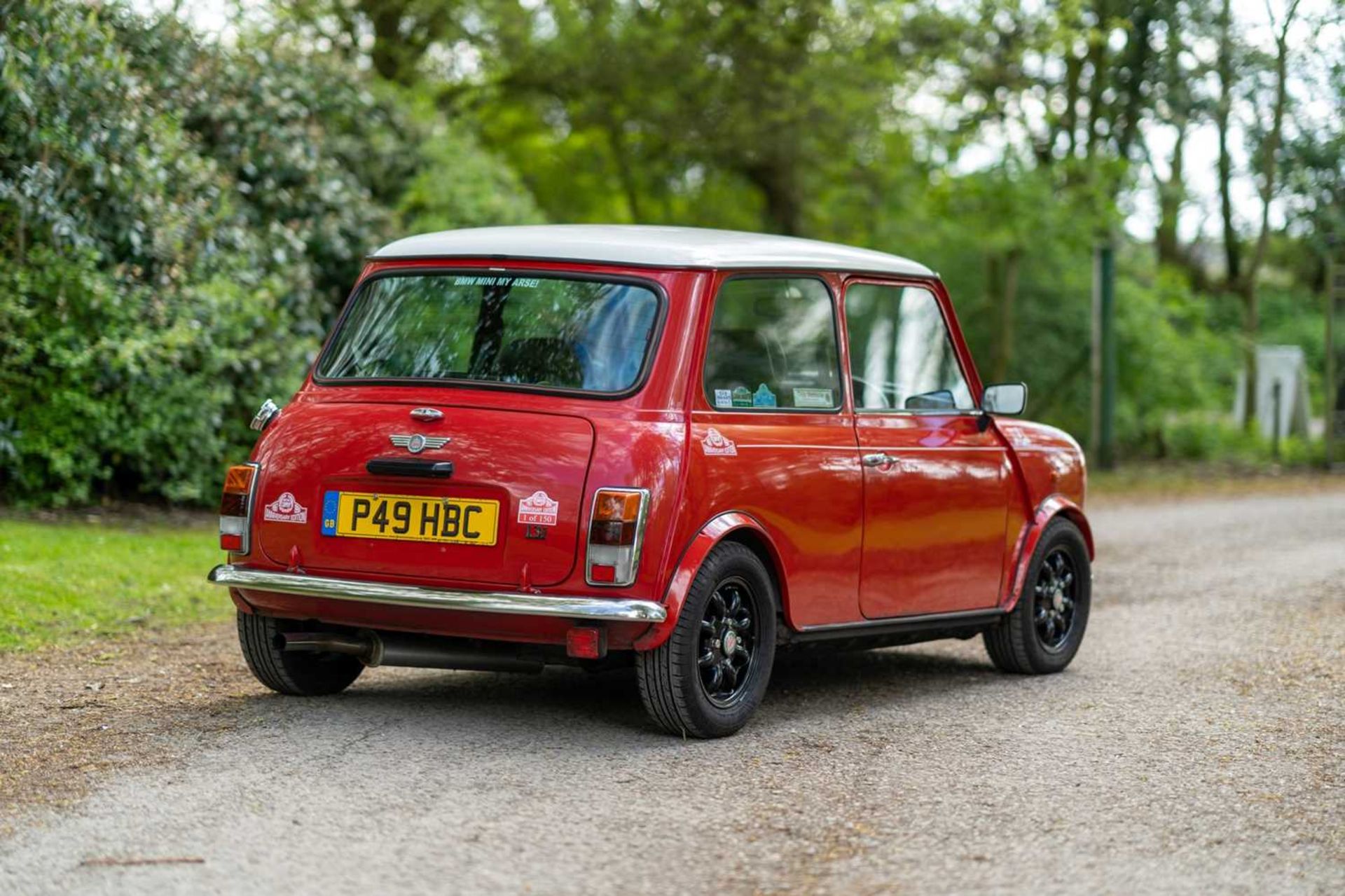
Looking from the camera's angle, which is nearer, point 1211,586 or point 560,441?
point 560,441

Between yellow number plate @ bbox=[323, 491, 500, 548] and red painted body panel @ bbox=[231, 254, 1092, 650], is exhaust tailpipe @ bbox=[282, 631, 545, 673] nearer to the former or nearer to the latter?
red painted body panel @ bbox=[231, 254, 1092, 650]

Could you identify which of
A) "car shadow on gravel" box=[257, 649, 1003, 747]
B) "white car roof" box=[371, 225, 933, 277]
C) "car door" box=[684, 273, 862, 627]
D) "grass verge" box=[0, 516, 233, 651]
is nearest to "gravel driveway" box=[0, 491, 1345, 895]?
"car shadow on gravel" box=[257, 649, 1003, 747]

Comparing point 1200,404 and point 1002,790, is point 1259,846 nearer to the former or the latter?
point 1002,790

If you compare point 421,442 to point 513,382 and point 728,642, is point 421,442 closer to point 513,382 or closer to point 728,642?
point 513,382

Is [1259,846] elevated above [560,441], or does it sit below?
below

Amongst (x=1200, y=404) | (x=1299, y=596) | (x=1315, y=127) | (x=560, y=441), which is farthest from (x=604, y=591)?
(x=1315, y=127)

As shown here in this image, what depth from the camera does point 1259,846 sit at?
5.26 m

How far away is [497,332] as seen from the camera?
679cm

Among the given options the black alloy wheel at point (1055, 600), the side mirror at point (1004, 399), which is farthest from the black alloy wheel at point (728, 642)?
the black alloy wheel at point (1055, 600)

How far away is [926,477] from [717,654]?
61.3 inches

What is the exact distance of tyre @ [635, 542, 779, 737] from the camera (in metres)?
6.34

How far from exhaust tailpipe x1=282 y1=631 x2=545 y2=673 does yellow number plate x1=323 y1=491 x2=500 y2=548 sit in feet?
1.51

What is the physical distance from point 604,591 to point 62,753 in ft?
6.41

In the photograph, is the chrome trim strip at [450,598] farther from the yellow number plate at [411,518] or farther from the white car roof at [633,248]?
the white car roof at [633,248]
